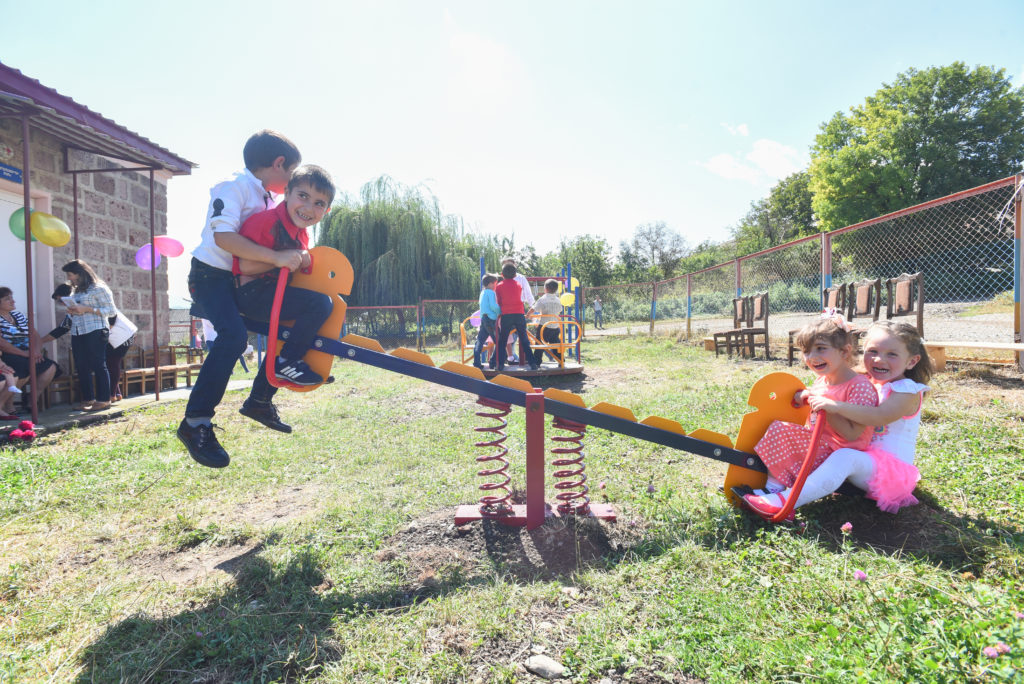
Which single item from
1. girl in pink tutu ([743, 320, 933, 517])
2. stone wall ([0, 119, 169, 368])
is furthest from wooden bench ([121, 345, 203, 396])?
girl in pink tutu ([743, 320, 933, 517])

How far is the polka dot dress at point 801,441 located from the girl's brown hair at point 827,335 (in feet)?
0.68

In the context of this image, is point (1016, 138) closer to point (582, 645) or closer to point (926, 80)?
point (926, 80)

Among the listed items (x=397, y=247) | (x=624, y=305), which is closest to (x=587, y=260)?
Result: (x=624, y=305)

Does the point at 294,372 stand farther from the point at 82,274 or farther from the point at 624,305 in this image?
the point at 624,305

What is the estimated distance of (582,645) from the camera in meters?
1.81

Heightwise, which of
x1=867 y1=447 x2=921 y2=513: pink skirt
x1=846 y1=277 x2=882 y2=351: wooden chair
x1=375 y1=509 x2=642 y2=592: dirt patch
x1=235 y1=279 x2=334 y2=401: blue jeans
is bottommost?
x1=375 y1=509 x2=642 y2=592: dirt patch

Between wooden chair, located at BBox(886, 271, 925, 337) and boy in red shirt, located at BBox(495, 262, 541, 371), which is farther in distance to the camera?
boy in red shirt, located at BBox(495, 262, 541, 371)

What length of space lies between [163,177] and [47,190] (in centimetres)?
226

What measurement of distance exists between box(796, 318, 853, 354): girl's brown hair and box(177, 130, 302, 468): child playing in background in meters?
2.78

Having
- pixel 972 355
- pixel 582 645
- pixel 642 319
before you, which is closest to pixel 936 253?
pixel 642 319

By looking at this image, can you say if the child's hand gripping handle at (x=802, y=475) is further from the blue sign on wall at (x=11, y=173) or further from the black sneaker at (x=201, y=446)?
the blue sign on wall at (x=11, y=173)

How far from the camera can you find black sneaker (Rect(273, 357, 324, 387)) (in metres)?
2.72

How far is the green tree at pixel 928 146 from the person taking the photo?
105 ft

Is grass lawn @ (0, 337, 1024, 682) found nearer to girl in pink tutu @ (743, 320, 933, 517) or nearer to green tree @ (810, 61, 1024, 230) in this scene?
girl in pink tutu @ (743, 320, 933, 517)
